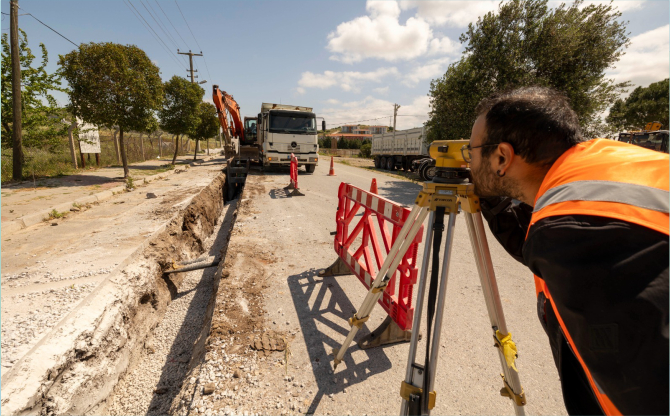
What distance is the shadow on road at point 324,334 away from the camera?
2.29 metres

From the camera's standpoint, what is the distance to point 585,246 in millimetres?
690

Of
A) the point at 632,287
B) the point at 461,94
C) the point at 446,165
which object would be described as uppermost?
the point at 461,94

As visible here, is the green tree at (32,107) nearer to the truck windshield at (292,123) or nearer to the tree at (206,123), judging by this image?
the truck windshield at (292,123)

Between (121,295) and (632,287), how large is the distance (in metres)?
4.28

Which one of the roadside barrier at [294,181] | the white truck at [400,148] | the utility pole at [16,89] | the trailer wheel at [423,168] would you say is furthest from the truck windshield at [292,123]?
the trailer wheel at [423,168]

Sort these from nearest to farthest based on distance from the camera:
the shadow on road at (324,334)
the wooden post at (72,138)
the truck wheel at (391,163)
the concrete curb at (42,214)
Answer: the shadow on road at (324,334)
the concrete curb at (42,214)
the wooden post at (72,138)
the truck wheel at (391,163)

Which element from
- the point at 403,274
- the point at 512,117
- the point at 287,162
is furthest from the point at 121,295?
the point at 287,162

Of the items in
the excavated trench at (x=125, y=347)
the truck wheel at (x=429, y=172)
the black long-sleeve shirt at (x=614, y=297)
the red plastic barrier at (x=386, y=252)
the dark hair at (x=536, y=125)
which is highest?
the dark hair at (x=536, y=125)

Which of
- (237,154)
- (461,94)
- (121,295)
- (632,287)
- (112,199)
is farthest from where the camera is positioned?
(237,154)

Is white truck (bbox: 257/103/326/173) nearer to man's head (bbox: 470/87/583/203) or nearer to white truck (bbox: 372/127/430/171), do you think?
white truck (bbox: 372/127/430/171)

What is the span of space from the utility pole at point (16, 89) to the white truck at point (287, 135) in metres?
8.28

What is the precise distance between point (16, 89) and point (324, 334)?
44.6ft

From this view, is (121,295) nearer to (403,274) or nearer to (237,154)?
(403,274)

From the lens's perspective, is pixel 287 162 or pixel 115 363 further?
pixel 287 162
